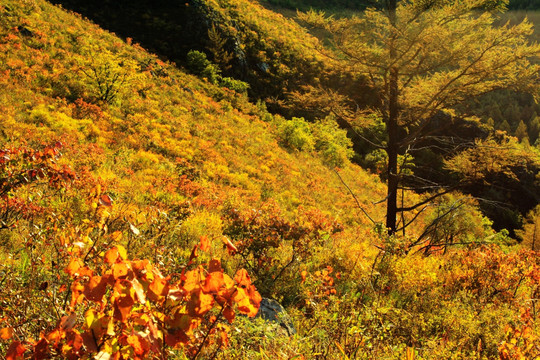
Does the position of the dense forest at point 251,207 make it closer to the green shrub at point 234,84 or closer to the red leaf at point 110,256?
the red leaf at point 110,256

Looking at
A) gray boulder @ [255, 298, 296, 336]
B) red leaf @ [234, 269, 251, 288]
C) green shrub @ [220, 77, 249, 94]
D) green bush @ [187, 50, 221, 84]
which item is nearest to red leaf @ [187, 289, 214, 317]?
red leaf @ [234, 269, 251, 288]

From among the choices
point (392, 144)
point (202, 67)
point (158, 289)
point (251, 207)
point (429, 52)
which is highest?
point (429, 52)

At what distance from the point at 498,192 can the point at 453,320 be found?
167 ft

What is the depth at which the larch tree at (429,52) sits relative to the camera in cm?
555

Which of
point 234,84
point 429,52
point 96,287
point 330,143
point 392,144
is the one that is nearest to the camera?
point 96,287

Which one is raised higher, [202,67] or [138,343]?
[202,67]

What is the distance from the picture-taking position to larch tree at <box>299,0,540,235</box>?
5.55 metres

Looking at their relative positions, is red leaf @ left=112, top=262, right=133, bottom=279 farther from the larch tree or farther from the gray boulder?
the larch tree

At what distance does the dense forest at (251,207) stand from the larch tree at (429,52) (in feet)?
0.13

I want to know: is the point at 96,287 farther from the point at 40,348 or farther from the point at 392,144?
the point at 392,144

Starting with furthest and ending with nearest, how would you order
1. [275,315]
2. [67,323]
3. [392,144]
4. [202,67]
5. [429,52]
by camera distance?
[202,67] → [392,144] → [429,52] → [275,315] → [67,323]

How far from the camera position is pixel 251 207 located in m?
6.91

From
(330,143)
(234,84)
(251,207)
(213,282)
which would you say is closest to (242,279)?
(213,282)

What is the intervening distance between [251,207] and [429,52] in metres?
4.65
